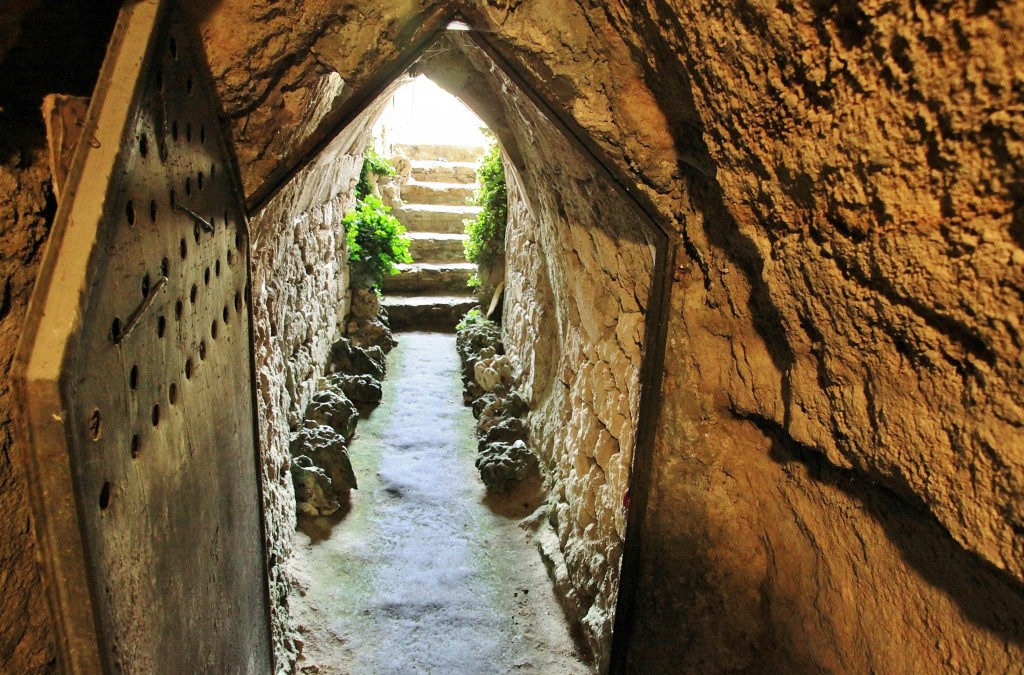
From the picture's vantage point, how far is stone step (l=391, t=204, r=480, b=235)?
30.8ft

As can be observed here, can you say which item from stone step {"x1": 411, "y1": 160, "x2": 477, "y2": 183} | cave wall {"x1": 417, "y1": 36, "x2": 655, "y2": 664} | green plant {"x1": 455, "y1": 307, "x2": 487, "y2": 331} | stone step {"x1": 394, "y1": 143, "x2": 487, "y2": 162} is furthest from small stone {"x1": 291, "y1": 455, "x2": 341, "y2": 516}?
stone step {"x1": 394, "y1": 143, "x2": 487, "y2": 162}

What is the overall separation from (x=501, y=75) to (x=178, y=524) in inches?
80.2

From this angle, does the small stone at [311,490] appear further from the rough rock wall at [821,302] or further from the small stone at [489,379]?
the rough rock wall at [821,302]

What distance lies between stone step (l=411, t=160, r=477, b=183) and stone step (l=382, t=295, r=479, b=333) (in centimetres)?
328

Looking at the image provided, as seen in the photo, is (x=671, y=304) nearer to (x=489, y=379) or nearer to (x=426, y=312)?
(x=489, y=379)

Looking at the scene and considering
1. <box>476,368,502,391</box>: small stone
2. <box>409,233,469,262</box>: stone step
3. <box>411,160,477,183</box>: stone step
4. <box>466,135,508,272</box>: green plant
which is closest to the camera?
<box>476,368,502,391</box>: small stone

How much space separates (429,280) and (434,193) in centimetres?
221

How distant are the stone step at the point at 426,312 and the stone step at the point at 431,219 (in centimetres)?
169

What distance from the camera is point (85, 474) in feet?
3.34

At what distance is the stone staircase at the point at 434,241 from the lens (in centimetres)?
795

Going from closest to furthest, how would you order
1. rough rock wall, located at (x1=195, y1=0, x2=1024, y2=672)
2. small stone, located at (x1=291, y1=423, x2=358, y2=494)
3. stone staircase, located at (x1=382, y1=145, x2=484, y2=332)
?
1. rough rock wall, located at (x1=195, y1=0, x2=1024, y2=672)
2. small stone, located at (x1=291, y1=423, x2=358, y2=494)
3. stone staircase, located at (x1=382, y1=145, x2=484, y2=332)

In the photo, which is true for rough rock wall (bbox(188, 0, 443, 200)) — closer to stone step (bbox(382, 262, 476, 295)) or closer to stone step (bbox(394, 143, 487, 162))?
stone step (bbox(382, 262, 476, 295))

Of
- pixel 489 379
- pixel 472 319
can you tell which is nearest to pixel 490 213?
pixel 472 319

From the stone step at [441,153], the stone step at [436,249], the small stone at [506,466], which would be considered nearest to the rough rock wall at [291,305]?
the small stone at [506,466]
